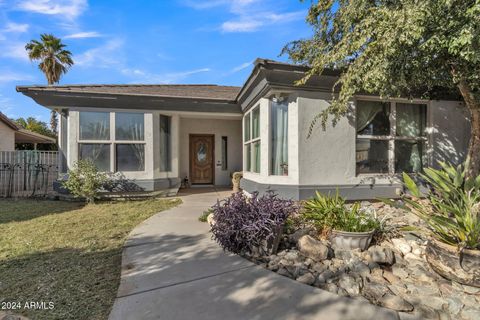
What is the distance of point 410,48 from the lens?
Result: 4.18 meters

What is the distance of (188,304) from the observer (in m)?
2.49

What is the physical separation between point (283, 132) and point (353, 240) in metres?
3.14

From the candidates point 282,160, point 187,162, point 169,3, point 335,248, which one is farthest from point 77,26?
point 335,248

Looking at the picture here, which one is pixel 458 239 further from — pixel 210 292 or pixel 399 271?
pixel 210 292

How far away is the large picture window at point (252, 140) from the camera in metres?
7.35

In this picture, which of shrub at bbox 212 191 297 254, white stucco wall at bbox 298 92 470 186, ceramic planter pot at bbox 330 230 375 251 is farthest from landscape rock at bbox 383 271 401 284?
white stucco wall at bbox 298 92 470 186

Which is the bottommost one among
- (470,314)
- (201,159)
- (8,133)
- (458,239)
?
(470,314)

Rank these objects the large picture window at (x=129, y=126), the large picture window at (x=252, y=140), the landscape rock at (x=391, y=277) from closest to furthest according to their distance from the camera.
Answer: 1. the landscape rock at (x=391, y=277)
2. the large picture window at (x=252, y=140)
3. the large picture window at (x=129, y=126)

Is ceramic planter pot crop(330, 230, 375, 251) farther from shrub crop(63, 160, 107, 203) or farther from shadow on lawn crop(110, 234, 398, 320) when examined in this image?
shrub crop(63, 160, 107, 203)

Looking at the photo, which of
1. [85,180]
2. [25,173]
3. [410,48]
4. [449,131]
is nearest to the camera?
[410,48]

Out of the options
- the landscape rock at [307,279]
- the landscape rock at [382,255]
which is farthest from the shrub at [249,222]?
the landscape rock at [382,255]

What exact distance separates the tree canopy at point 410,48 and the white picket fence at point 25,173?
10.7 metres

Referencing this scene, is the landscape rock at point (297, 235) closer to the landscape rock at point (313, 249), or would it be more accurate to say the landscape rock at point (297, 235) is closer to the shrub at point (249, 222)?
the landscape rock at point (313, 249)

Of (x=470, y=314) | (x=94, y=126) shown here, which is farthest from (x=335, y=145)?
(x=94, y=126)
